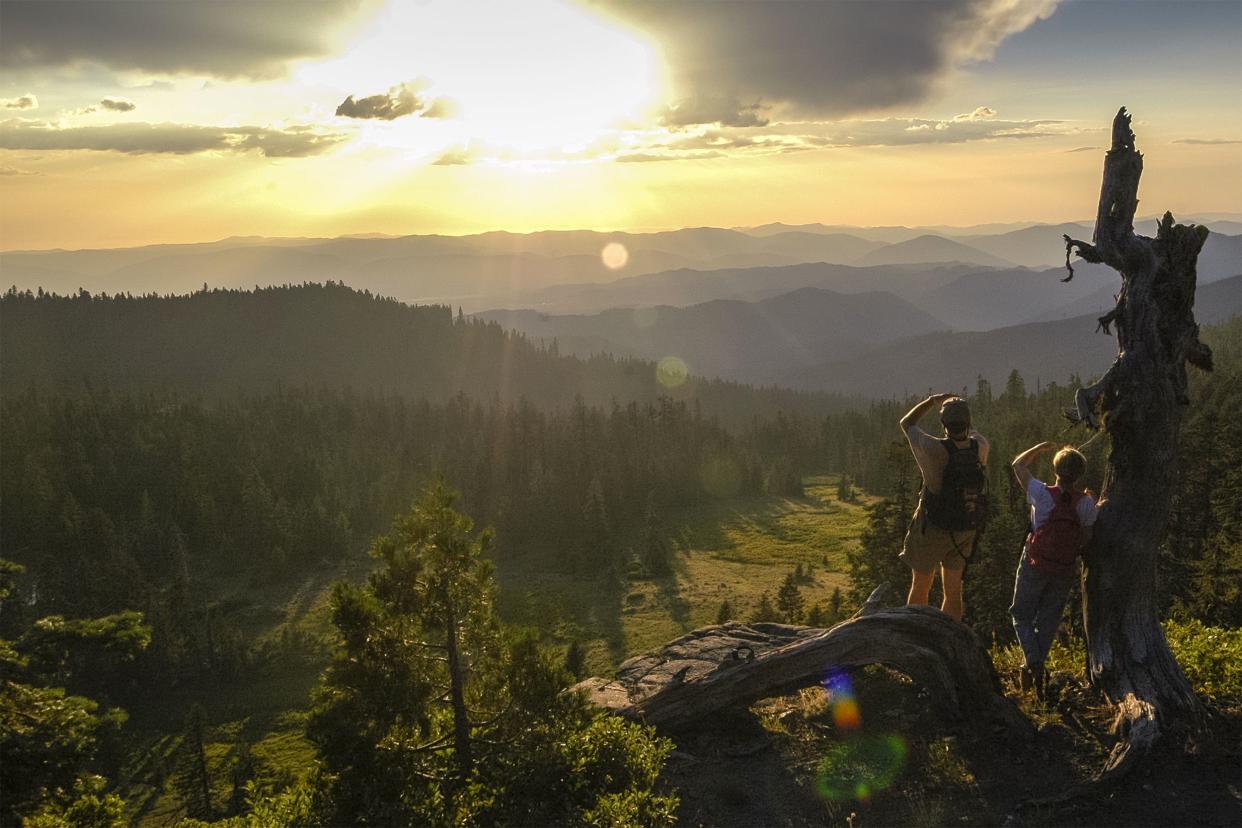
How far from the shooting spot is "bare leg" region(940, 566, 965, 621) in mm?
12492

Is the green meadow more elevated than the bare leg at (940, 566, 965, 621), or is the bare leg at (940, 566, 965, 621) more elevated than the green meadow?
the bare leg at (940, 566, 965, 621)

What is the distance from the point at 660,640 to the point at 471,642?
245ft

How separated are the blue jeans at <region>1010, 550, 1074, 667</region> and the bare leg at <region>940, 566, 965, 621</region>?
42.5 inches

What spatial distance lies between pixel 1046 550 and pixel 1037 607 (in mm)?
1001

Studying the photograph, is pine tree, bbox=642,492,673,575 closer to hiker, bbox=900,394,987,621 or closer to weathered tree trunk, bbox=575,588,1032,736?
weathered tree trunk, bbox=575,588,1032,736

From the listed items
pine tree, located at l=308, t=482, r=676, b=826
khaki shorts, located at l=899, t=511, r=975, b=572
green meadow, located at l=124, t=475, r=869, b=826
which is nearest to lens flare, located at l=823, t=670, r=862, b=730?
khaki shorts, located at l=899, t=511, r=975, b=572

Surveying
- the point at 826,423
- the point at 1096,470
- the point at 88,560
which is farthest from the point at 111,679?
the point at 826,423

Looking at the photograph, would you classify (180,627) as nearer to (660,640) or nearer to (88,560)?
(88,560)

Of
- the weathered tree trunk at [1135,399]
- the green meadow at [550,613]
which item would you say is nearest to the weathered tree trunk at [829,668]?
the weathered tree trunk at [1135,399]

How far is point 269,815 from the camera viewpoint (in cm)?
1091

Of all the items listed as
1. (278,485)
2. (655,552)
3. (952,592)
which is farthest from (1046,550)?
(278,485)

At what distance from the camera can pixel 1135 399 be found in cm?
A: 1114

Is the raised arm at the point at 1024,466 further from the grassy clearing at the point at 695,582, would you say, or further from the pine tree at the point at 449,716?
the grassy clearing at the point at 695,582

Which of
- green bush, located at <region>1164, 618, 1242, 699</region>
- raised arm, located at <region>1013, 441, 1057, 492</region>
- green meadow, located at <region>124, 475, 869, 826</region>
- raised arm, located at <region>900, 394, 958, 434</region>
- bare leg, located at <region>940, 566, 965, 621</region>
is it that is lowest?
green meadow, located at <region>124, 475, 869, 826</region>
